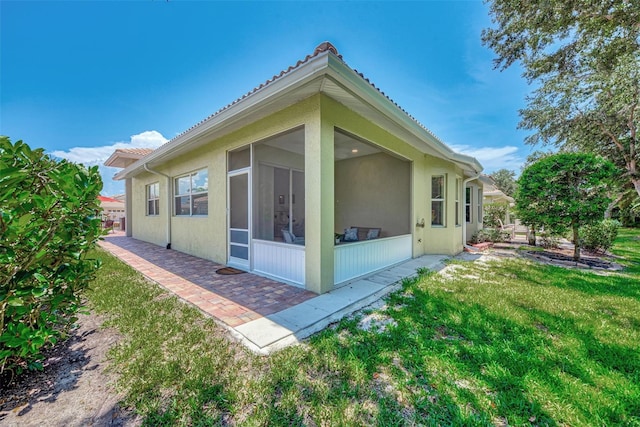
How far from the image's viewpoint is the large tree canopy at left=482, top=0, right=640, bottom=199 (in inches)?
280

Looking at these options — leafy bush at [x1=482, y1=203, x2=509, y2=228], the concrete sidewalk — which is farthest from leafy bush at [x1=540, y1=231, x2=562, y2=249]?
the concrete sidewalk

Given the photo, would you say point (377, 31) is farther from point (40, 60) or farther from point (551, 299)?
point (40, 60)

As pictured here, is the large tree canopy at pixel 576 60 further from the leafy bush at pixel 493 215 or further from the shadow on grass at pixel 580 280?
the shadow on grass at pixel 580 280

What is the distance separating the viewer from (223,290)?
448 centimetres

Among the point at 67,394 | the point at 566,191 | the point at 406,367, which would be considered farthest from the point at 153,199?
the point at 566,191

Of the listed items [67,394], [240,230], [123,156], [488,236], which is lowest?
[67,394]

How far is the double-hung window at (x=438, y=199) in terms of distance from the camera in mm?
7809

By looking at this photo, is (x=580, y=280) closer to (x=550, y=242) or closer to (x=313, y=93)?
(x=550, y=242)

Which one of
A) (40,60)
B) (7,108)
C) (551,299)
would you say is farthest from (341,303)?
(7,108)

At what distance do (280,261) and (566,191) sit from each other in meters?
8.37

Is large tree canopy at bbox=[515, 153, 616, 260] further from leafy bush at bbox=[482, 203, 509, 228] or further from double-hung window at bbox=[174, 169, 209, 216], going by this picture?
double-hung window at bbox=[174, 169, 209, 216]

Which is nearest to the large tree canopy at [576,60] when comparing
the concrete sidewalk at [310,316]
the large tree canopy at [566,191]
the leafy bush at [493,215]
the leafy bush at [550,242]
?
the large tree canopy at [566,191]

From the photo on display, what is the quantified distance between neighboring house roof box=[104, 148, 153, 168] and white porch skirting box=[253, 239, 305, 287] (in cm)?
906

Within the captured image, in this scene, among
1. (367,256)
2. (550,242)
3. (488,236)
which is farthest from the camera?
(488,236)
